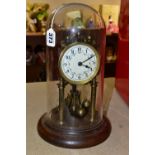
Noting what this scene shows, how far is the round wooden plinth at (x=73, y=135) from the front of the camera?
57 cm

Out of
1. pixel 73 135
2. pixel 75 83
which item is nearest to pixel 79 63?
pixel 75 83

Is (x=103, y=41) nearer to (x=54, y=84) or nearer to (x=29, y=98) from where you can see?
(x=54, y=84)

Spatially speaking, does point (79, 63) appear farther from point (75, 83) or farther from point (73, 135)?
point (73, 135)

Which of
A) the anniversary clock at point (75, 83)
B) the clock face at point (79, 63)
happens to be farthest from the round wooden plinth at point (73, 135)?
the clock face at point (79, 63)

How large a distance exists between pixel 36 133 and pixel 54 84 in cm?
20

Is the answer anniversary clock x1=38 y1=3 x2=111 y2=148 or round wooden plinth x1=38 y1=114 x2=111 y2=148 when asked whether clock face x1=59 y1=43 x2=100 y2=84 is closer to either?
anniversary clock x1=38 y1=3 x2=111 y2=148

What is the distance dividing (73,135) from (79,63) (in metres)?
0.17

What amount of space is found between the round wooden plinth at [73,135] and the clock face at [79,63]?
4.5 inches

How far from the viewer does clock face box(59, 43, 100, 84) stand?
1.93 ft

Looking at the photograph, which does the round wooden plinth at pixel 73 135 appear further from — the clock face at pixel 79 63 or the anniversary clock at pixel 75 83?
the clock face at pixel 79 63

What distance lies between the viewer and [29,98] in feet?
2.75
